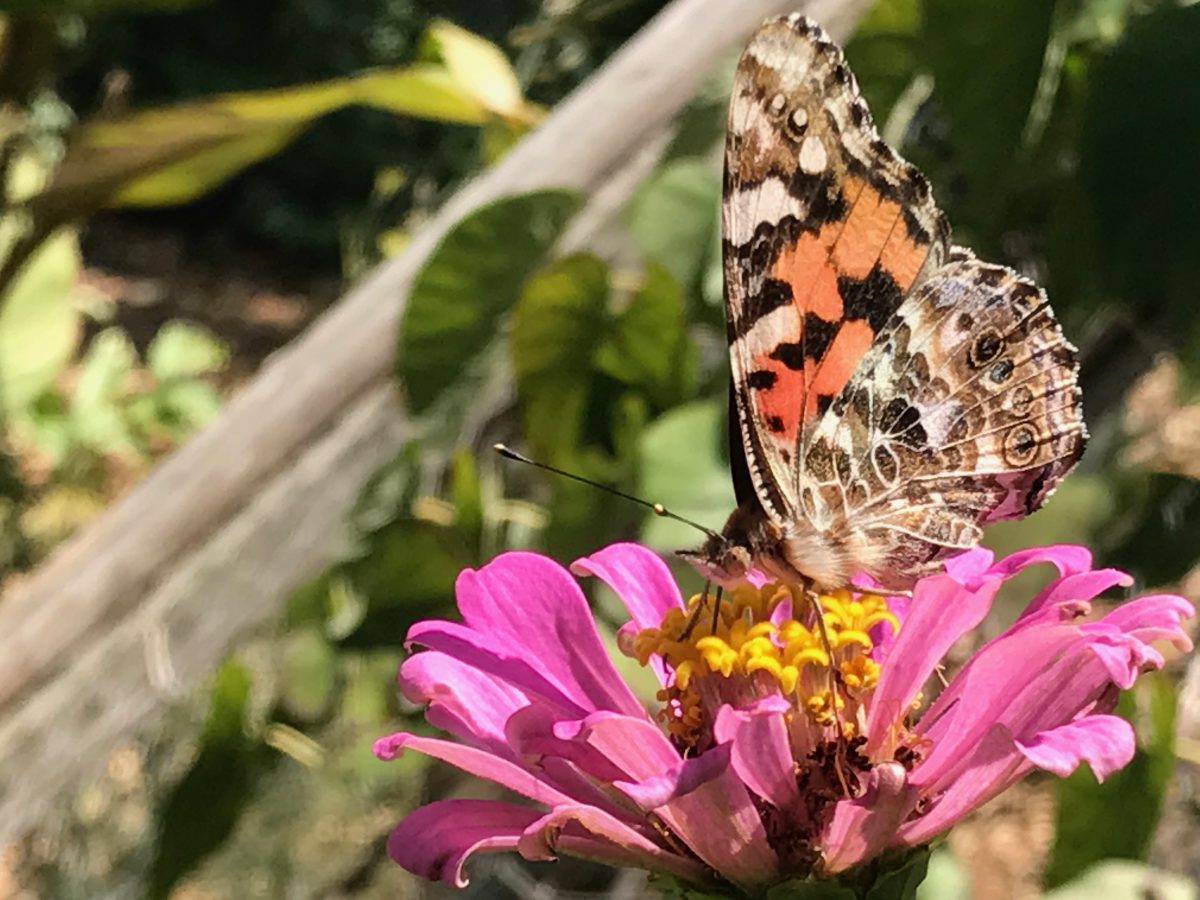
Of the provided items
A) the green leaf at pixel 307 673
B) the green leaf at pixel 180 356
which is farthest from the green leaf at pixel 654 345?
the green leaf at pixel 180 356

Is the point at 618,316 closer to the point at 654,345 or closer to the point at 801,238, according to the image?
the point at 654,345

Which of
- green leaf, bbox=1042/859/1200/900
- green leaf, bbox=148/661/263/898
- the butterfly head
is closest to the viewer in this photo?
the butterfly head

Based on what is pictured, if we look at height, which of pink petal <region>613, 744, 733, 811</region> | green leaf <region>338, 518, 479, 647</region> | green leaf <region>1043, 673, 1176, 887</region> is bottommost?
green leaf <region>338, 518, 479, 647</region>

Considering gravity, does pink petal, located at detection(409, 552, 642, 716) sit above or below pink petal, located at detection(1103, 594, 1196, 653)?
below

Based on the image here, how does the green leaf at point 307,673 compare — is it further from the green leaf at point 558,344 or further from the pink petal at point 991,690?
the pink petal at point 991,690

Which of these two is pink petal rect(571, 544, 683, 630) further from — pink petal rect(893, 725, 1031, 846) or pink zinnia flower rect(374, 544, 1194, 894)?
pink petal rect(893, 725, 1031, 846)

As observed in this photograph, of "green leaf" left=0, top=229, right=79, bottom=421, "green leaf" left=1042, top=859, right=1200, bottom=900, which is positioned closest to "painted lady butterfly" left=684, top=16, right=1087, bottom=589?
"green leaf" left=1042, top=859, right=1200, bottom=900
